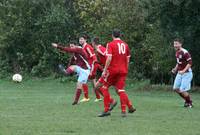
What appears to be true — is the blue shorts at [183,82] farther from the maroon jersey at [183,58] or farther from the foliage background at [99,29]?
the foliage background at [99,29]

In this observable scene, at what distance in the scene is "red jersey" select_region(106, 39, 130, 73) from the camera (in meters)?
15.9

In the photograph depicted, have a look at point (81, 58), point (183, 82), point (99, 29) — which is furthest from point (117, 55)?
point (99, 29)

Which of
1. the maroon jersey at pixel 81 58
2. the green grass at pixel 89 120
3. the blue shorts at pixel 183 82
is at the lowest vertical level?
the green grass at pixel 89 120

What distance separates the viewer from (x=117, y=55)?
16000 mm

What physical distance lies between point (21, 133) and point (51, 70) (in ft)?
97.8

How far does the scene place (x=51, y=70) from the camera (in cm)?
4194

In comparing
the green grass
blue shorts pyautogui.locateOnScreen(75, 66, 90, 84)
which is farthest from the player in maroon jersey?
blue shorts pyautogui.locateOnScreen(75, 66, 90, 84)

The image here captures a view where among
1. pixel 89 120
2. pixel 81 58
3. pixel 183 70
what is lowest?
pixel 89 120

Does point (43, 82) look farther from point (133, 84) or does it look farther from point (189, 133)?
point (189, 133)

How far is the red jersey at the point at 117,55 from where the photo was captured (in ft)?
52.3

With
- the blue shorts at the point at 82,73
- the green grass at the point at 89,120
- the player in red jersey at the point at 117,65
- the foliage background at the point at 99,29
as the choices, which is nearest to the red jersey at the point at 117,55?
the player in red jersey at the point at 117,65

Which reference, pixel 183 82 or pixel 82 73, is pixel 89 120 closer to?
pixel 183 82

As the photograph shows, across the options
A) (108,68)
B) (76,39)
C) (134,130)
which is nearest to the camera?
(134,130)

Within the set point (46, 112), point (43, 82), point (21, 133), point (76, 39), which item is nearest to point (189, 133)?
point (21, 133)
